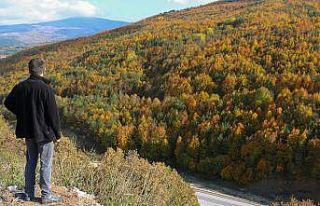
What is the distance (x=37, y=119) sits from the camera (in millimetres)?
8805

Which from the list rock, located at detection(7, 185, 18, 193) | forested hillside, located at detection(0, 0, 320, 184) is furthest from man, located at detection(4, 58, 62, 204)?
forested hillside, located at detection(0, 0, 320, 184)

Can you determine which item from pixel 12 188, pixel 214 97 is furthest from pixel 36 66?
pixel 214 97

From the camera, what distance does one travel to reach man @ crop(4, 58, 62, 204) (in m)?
8.74

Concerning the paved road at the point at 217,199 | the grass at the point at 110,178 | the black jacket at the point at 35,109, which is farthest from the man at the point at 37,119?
the paved road at the point at 217,199

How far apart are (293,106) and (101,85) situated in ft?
67.3

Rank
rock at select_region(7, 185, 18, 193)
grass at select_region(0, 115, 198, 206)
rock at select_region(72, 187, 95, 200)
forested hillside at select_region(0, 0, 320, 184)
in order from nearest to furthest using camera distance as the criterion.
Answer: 1. rock at select_region(7, 185, 18, 193)
2. rock at select_region(72, 187, 95, 200)
3. grass at select_region(0, 115, 198, 206)
4. forested hillside at select_region(0, 0, 320, 184)

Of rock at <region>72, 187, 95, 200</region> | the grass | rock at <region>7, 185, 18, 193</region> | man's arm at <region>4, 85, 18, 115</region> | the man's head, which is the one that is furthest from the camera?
the grass

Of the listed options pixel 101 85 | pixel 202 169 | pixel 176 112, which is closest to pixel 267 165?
pixel 202 169

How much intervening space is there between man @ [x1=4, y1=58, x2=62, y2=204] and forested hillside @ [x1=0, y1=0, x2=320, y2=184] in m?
23.5

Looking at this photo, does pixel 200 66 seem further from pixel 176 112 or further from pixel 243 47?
pixel 176 112

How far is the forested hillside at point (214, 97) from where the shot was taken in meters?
32.1

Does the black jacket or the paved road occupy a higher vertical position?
the black jacket

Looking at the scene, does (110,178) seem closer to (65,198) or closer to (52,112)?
(65,198)

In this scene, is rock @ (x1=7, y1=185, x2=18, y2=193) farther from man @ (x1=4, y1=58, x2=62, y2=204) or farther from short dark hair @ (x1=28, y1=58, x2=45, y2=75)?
short dark hair @ (x1=28, y1=58, x2=45, y2=75)
